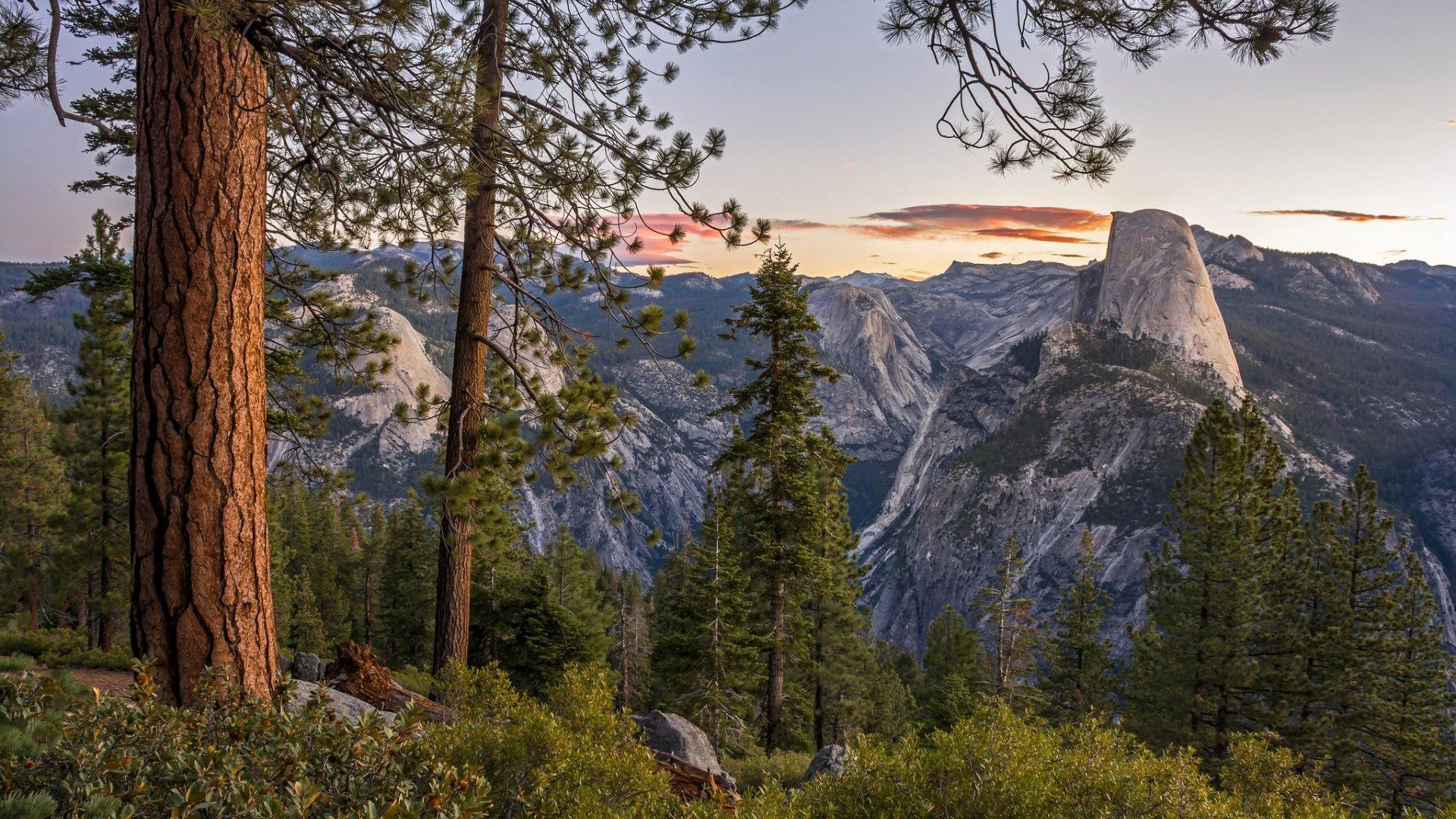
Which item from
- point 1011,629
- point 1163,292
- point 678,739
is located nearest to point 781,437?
point 678,739

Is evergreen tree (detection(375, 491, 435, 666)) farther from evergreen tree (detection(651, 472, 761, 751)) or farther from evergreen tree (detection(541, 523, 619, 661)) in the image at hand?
evergreen tree (detection(651, 472, 761, 751))

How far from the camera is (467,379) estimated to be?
7777mm

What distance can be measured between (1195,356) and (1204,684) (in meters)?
129

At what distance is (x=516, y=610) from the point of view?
21.8 metres

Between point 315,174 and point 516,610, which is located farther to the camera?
point 516,610

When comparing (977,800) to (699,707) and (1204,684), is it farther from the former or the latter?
(1204,684)

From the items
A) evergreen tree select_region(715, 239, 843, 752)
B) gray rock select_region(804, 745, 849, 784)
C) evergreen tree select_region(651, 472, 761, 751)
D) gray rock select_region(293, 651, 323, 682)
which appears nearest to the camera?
gray rock select_region(804, 745, 849, 784)

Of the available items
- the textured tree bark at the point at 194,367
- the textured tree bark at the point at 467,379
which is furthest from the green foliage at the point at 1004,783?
the textured tree bark at the point at 467,379

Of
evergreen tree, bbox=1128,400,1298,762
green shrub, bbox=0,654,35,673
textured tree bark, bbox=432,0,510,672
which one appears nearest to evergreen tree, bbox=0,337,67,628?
textured tree bark, bbox=432,0,510,672

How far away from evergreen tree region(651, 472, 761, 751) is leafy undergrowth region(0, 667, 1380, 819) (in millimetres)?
15244

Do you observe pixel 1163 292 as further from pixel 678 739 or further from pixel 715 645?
pixel 678 739

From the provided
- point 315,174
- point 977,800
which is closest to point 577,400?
point 315,174

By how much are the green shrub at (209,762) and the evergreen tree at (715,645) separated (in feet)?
56.7

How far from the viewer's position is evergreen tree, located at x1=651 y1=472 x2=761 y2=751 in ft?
67.1
